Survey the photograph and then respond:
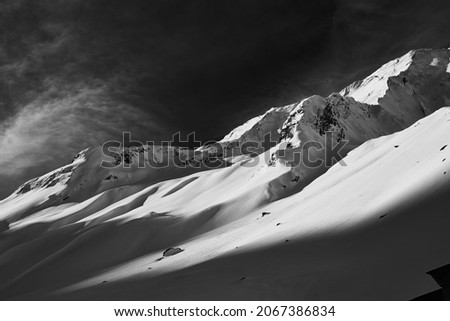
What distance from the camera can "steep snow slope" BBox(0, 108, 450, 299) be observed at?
17.6 m

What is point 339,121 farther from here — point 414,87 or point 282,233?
point 282,233

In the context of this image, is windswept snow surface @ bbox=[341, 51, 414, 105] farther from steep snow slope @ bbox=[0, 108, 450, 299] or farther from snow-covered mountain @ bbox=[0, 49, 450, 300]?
steep snow slope @ bbox=[0, 108, 450, 299]

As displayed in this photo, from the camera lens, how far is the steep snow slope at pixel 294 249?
57.8 ft

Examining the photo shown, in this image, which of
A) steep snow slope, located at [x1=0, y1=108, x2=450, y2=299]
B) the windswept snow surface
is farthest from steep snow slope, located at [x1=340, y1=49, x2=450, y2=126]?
steep snow slope, located at [x1=0, y1=108, x2=450, y2=299]

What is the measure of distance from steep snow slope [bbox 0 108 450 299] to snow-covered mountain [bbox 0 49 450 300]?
0.12m

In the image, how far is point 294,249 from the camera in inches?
1037

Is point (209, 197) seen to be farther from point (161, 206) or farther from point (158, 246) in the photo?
point (158, 246)

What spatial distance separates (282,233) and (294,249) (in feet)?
18.9

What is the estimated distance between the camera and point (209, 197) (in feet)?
262

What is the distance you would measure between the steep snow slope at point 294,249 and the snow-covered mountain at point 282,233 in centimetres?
12

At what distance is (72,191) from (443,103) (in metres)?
155

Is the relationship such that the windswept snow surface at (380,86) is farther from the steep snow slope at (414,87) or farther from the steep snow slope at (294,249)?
the steep snow slope at (294,249)
